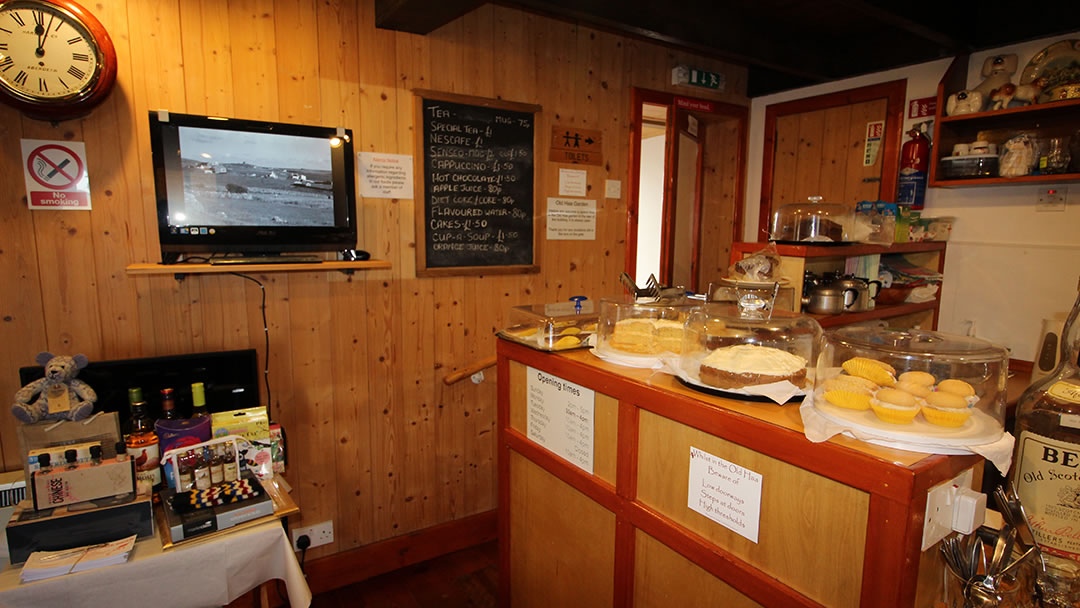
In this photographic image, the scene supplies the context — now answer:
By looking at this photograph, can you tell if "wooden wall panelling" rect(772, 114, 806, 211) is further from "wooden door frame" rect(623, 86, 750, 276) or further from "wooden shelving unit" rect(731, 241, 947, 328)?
"wooden shelving unit" rect(731, 241, 947, 328)

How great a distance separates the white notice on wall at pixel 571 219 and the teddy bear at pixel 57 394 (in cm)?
208

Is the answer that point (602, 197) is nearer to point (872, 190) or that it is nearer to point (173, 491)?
point (872, 190)

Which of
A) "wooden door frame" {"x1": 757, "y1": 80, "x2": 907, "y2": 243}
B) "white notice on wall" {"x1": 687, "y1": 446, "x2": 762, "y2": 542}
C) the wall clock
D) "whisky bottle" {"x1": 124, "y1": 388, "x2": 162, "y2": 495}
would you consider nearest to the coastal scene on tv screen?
the wall clock

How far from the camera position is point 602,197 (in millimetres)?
3186

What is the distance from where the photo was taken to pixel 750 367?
117 centimetres

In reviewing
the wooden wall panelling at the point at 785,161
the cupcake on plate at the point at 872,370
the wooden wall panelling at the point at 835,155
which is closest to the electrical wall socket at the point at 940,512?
the cupcake on plate at the point at 872,370

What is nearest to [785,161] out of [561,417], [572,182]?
[572,182]

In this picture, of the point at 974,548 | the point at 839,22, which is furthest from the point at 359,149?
the point at 839,22

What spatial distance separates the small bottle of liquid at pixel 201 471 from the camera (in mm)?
1629

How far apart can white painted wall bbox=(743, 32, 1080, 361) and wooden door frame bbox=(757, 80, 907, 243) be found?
52mm

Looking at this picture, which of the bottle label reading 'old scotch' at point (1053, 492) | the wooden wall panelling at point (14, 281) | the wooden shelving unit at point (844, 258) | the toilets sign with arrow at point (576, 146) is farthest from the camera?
the toilets sign with arrow at point (576, 146)

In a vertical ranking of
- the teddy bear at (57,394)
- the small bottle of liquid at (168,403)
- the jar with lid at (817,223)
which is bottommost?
the small bottle of liquid at (168,403)

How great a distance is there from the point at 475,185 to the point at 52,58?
159cm

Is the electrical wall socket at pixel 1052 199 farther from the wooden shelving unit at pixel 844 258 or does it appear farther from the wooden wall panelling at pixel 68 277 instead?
the wooden wall panelling at pixel 68 277
